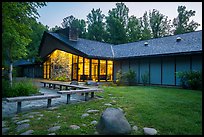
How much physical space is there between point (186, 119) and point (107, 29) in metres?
32.3

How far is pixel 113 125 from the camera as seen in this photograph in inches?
132

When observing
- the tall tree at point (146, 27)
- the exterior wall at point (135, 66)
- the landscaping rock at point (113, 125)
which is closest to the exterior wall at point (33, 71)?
the exterior wall at point (135, 66)

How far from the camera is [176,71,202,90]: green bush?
34.6ft

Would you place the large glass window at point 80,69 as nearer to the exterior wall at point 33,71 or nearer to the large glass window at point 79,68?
the large glass window at point 79,68

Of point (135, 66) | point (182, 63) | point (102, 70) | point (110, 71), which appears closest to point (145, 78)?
point (135, 66)

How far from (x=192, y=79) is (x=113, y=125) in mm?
9266

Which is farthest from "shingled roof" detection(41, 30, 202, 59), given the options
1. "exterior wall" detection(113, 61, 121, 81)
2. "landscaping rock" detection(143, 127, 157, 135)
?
"landscaping rock" detection(143, 127, 157, 135)

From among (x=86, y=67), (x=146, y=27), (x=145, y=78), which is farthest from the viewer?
(x=146, y=27)

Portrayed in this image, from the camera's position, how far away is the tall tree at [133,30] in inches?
1301

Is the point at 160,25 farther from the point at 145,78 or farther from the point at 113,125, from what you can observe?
the point at 113,125

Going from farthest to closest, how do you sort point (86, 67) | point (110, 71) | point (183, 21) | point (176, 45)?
point (183, 21)
point (110, 71)
point (86, 67)
point (176, 45)

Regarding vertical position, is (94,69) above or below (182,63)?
below

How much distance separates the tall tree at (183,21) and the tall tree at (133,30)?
25.8 feet

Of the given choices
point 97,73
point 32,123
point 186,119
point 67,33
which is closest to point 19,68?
point 67,33
